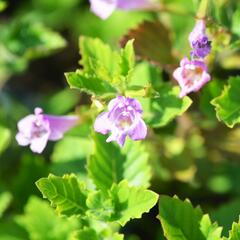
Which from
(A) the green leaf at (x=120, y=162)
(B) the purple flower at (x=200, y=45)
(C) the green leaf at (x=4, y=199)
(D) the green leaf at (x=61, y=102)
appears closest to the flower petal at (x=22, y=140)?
(A) the green leaf at (x=120, y=162)

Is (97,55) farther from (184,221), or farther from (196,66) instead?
(184,221)

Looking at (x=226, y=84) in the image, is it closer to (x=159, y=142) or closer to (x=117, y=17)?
(x=159, y=142)

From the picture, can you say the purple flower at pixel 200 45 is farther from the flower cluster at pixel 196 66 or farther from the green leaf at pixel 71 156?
the green leaf at pixel 71 156

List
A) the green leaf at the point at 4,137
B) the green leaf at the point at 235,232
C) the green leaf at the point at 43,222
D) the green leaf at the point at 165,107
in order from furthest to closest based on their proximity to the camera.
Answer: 1. the green leaf at the point at 4,137
2. the green leaf at the point at 43,222
3. the green leaf at the point at 165,107
4. the green leaf at the point at 235,232

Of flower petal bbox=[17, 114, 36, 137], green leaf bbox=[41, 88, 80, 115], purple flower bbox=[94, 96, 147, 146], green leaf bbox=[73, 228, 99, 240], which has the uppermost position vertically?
green leaf bbox=[41, 88, 80, 115]

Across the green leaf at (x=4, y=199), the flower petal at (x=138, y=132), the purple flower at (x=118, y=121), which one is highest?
the green leaf at (x=4, y=199)

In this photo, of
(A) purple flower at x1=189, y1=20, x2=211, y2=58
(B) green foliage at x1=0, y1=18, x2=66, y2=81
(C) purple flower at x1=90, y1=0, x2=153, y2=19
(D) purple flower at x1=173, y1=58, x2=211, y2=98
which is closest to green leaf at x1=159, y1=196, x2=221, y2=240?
(D) purple flower at x1=173, y1=58, x2=211, y2=98

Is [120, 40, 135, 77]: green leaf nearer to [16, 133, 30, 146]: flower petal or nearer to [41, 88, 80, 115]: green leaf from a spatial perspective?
[16, 133, 30, 146]: flower petal
